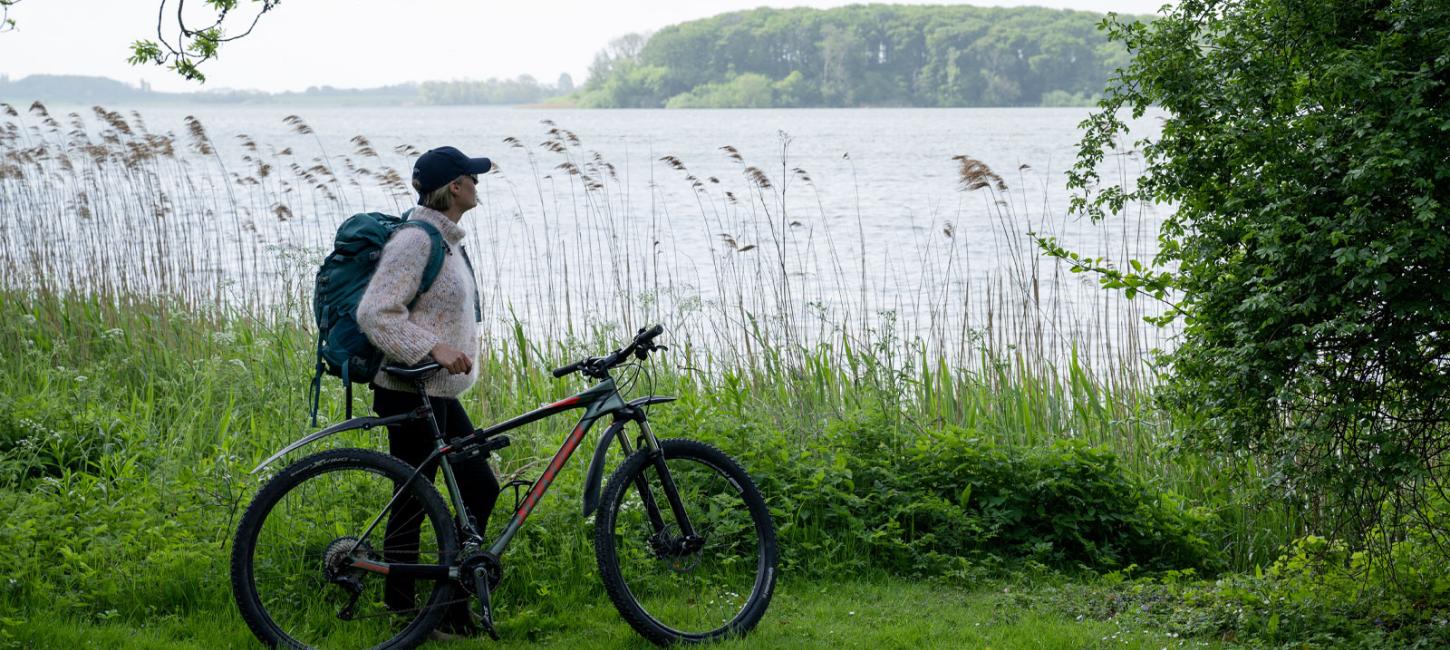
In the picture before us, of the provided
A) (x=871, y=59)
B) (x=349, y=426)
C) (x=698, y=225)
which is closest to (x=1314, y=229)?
(x=349, y=426)

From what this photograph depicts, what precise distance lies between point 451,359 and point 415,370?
4.9 inches

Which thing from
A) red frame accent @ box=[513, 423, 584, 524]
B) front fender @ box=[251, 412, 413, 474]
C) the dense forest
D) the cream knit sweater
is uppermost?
the dense forest

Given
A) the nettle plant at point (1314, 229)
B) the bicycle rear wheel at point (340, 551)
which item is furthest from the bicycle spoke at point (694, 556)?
the nettle plant at point (1314, 229)

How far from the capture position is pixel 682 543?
4.80m

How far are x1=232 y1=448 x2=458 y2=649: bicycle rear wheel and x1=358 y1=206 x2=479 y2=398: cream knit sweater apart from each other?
0.37 metres

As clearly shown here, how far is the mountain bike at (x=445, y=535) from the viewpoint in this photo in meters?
4.39

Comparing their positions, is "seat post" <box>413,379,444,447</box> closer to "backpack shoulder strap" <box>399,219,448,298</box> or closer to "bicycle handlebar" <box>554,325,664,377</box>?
"backpack shoulder strap" <box>399,219,448,298</box>

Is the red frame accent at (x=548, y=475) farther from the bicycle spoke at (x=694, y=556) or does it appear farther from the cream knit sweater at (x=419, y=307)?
the cream knit sweater at (x=419, y=307)

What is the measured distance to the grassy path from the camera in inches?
184

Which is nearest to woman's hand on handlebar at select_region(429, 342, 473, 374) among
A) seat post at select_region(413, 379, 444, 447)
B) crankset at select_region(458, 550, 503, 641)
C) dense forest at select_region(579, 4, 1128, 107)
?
seat post at select_region(413, 379, 444, 447)

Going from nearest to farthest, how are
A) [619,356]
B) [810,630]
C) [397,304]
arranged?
[397,304] → [619,356] → [810,630]

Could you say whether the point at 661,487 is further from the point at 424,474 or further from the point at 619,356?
the point at 424,474

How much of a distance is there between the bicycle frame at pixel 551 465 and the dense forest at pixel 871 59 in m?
30.9

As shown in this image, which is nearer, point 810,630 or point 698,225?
point 810,630
